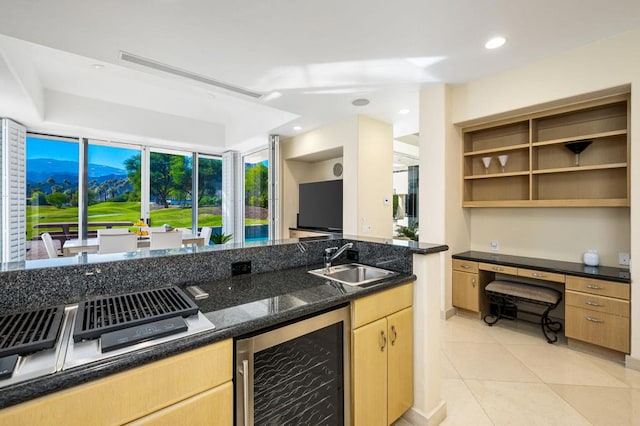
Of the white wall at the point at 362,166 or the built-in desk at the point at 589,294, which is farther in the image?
the white wall at the point at 362,166

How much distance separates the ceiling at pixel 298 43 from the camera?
2061 mm

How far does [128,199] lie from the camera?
5.78 metres

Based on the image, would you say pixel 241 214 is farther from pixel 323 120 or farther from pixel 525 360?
pixel 525 360

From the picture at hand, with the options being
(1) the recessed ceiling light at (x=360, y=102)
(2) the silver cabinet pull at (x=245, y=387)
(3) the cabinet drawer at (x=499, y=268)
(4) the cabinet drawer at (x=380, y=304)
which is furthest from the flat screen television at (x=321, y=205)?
(2) the silver cabinet pull at (x=245, y=387)

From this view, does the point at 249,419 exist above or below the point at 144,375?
below

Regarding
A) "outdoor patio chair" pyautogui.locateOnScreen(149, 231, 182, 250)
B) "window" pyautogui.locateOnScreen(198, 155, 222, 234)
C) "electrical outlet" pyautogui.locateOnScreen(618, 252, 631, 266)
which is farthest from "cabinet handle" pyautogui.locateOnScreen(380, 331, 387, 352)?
"window" pyautogui.locateOnScreen(198, 155, 222, 234)

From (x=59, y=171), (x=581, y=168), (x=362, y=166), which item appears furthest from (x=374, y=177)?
(x=59, y=171)

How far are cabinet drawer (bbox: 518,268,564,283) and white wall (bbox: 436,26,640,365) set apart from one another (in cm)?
47

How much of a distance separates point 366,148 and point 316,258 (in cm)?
279

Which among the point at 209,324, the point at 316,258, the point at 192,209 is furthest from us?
the point at 192,209

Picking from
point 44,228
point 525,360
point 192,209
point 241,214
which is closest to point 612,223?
point 525,360

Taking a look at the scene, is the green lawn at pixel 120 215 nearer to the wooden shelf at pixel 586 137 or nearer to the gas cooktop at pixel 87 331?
the wooden shelf at pixel 586 137

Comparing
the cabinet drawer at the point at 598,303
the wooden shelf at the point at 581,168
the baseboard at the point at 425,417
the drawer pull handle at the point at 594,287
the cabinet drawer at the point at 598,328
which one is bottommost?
the baseboard at the point at 425,417

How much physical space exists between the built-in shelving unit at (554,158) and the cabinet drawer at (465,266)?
694mm
